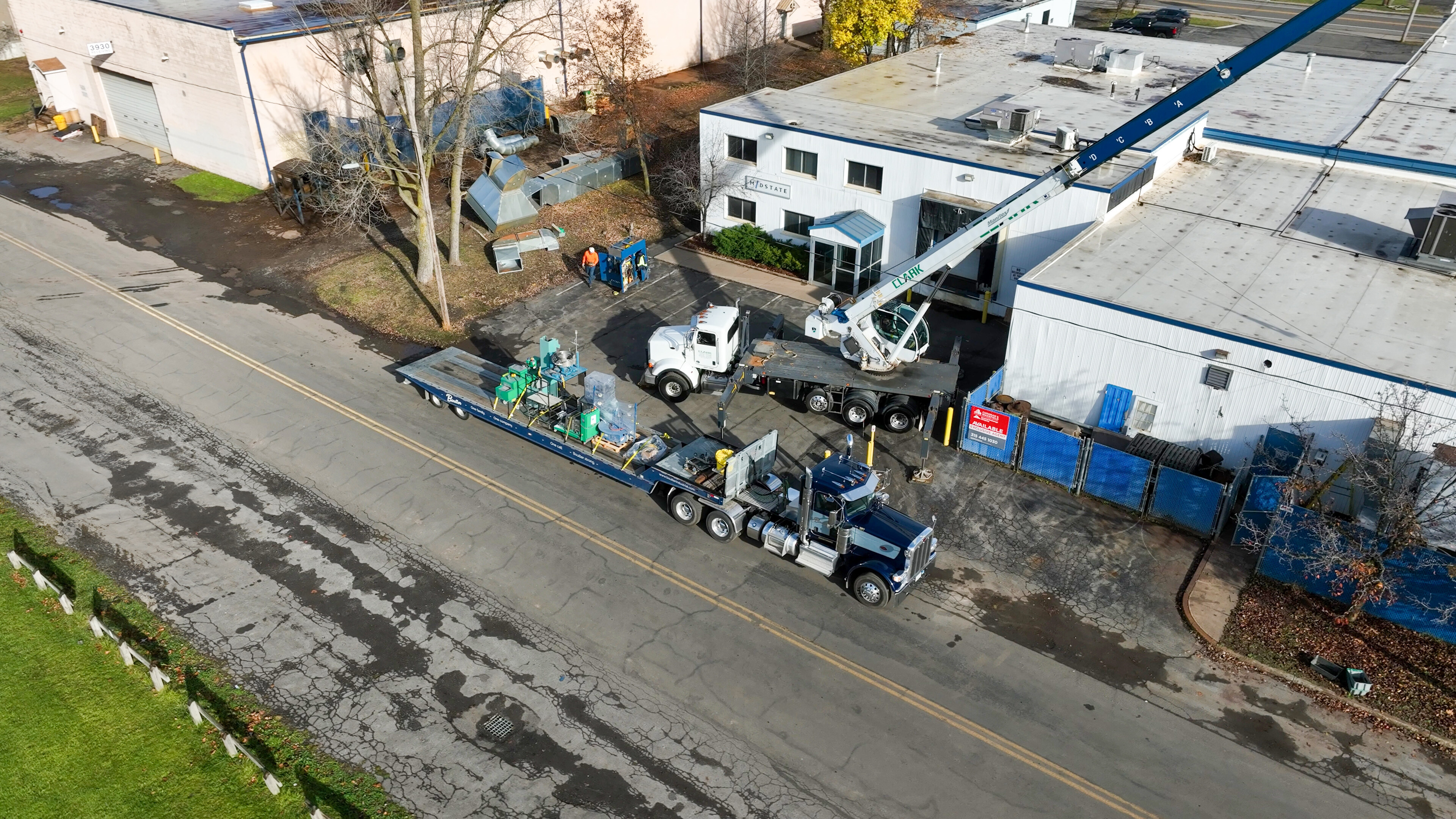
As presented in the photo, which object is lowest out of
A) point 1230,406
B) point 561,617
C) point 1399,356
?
point 561,617

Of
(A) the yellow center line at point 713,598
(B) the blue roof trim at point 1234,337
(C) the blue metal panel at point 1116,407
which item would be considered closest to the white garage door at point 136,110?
(A) the yellow center line at point 713,598

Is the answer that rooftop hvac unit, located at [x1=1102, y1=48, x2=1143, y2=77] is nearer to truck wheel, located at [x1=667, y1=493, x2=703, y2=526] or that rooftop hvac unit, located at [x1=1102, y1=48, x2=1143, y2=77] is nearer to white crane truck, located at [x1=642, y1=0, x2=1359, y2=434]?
white crane truck, located at [x1=642, y1=0, x2=1359, y2=434]

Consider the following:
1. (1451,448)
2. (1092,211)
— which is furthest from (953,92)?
(1451,448)

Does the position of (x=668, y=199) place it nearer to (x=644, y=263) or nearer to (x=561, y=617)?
(x=644, y=263)

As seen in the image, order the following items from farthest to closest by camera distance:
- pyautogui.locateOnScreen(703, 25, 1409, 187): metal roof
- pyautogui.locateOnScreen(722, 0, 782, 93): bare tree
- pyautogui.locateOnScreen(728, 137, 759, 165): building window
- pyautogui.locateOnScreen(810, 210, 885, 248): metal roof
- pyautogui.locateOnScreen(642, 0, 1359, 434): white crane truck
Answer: pyautogui.locateOnScreen(722, 0, 782, 93): bare tree
pyautogui.locateOnScreen(728, 137, 759, 165): building window
pyautogui.locateOnScreen(703, 25, 1409, 187): metal roof
pyautogui.locateOnScreen(810, 210, 885, 248): metal roof
pyautogui.locateOnScreen(642, 0, 1359, 434): white crane truck

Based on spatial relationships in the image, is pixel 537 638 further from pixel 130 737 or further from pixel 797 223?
pixel 797 223

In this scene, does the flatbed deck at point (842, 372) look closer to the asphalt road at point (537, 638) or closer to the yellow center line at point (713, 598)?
the asphalt road at point (537, 638)

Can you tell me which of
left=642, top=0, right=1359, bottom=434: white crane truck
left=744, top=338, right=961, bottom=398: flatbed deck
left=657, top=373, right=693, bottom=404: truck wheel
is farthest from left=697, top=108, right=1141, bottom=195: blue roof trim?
left=657, top=373, right=693, bottom=404: truck wheel

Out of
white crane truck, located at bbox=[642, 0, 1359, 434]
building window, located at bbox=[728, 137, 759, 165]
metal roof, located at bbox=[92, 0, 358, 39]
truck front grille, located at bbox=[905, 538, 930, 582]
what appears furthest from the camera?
metal roof, located at bbox=[92, 0, 358, 39]
